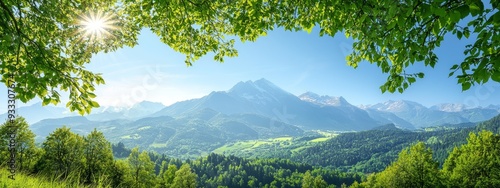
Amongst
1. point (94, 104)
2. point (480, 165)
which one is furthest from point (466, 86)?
point (480, 165)

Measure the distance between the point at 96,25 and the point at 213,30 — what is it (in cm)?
469

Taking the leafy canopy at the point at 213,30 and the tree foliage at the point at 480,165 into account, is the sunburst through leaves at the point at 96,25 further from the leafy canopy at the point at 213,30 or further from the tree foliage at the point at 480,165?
the tree foliage at the point at 480,165

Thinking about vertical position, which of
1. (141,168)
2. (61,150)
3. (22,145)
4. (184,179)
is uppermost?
(22,145)

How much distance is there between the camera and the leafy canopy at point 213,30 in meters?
5.85

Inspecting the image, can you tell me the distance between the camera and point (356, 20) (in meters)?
8.57

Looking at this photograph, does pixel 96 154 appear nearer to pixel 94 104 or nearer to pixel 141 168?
pixel 141 168

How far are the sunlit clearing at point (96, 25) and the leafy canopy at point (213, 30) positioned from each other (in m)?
0.06

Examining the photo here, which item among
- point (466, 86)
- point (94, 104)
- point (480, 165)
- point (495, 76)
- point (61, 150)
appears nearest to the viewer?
point (495, 76)

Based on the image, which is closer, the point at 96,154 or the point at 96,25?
the point at 96,25

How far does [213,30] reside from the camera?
39.6 feet

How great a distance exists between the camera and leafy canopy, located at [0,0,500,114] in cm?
585

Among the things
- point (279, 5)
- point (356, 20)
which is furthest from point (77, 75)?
point (356, 20)

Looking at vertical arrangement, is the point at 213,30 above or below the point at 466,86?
above

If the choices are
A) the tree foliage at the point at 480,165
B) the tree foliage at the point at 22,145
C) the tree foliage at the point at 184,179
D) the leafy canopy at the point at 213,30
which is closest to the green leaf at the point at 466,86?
the leafy canopy at the point at 213,30
